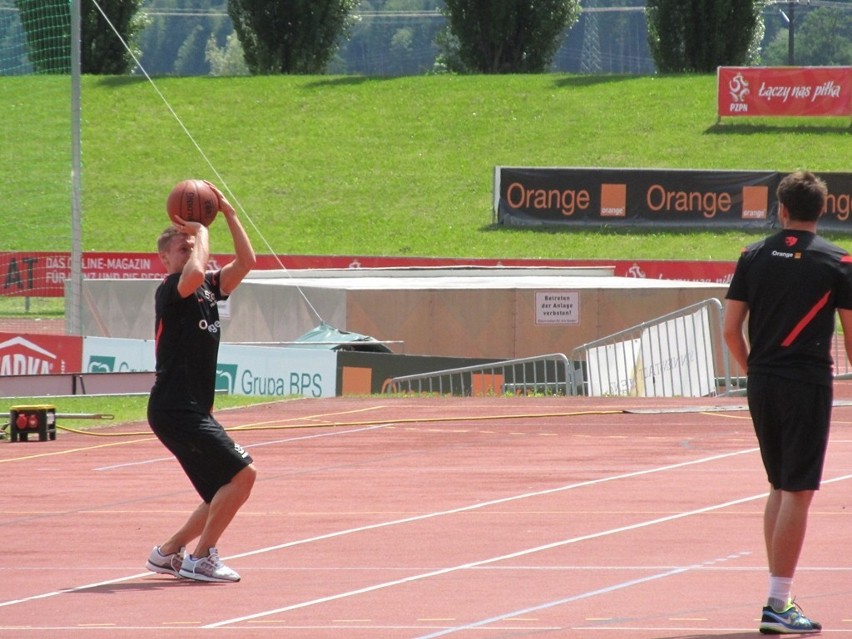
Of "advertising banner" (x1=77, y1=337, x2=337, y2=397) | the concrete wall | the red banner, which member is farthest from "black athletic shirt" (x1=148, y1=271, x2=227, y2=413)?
the red banner

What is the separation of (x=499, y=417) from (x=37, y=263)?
83.4ft

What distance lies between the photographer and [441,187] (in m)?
50.7

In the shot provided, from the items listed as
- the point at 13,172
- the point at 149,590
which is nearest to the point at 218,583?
the point at 149,590

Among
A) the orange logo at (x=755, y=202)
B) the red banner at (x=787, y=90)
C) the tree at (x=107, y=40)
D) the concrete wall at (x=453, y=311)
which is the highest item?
the tree at (x=107, y=40)

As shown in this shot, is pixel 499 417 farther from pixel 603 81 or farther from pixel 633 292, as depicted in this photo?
pixel 603 81

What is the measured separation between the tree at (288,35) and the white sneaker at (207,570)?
61.8 metres

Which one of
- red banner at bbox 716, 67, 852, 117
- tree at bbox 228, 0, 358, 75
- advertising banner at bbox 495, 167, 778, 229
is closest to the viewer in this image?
advertising banner at bbox 495, 167, 778, 229

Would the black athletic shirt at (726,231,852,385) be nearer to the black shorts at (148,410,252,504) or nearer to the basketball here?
the black shorts at (148,410,252,504)

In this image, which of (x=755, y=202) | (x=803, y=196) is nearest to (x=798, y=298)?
(x=803, y=196)

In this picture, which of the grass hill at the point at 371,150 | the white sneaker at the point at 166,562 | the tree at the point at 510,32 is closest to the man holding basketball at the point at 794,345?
the white sneaker at the point at 166,562

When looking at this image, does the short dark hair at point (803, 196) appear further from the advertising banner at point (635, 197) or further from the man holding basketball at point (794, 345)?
the advertising banner at point (635, 197)

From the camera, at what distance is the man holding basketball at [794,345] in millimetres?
6266

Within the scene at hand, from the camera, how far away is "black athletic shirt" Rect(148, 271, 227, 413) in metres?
7.36

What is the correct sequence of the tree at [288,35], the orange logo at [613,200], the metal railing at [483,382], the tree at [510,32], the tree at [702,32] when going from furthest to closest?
the tree at [288,35] < the tree at [510,32] < the tree at [702,32] < the orange logo at [613,200] < the metal railing at [483,382]
